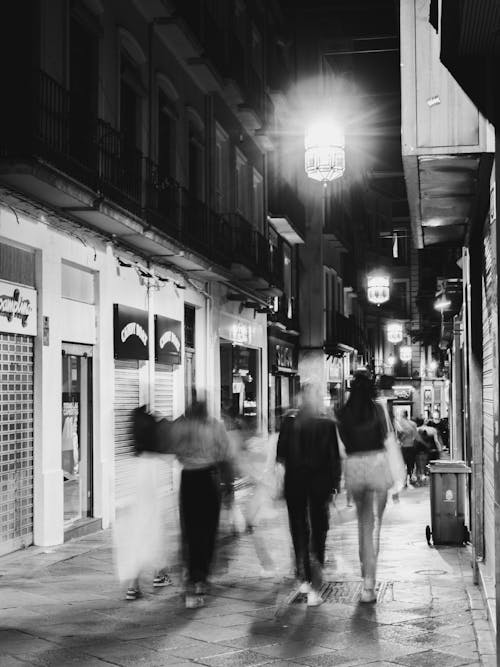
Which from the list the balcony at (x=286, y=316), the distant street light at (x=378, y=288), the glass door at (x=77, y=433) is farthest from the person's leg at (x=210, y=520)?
the distant street light at (x=378, y=288)

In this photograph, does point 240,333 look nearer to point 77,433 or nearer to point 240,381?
point 240,381

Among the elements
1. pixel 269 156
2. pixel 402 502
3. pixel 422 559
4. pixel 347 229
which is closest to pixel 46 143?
pixel 422 559

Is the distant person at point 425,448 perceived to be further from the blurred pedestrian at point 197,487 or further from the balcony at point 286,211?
the blurred pedestrian at point 197,487

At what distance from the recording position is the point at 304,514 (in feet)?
29.4

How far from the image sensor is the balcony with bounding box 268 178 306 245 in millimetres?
29109

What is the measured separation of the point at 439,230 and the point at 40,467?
560 centimetres

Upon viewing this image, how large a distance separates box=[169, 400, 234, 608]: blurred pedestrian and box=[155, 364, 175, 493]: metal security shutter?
29.2ft

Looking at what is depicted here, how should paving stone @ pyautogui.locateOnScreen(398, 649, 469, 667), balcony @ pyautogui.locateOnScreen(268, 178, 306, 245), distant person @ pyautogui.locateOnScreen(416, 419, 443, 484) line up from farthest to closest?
balcony @ pyautogui.locateOnScreen(268, 178, 306, 245)
distant person @ pyautogui.locateOnScreen(416, 419, 443, 484)
paving stone @ pyautogui.locateOnScreen(398, 649, 469, 667)

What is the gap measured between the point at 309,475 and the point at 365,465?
50cm

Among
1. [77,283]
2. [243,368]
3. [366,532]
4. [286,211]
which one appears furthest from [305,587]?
[286,211]

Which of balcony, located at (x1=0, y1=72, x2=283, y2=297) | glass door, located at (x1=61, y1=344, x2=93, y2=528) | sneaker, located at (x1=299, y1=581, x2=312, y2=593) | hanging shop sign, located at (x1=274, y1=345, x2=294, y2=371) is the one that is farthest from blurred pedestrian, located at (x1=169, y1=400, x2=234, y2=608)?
hanging shop sign, located at (x1=274, y1=345, x2=294, y2=371)

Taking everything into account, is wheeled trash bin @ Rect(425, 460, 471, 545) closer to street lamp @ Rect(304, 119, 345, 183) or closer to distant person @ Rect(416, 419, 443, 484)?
street lamp @ Rect(304, 119, 345, 183)

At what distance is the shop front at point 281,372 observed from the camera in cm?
2988

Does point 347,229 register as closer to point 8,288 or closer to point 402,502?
point 402,502
